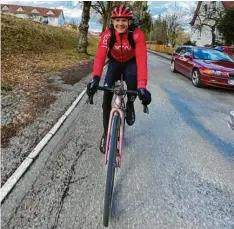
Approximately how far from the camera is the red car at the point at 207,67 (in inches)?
436

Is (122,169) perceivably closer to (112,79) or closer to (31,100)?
(112,79)

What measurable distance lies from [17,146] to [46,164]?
2.40ft

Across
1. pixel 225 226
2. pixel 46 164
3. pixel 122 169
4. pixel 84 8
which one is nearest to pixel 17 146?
pixel 46 164

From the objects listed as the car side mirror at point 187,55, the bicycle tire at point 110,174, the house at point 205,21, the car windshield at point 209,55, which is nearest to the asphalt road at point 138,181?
the bicycle tire at point 110,174

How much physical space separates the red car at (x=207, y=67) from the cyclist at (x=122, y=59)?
788 cm

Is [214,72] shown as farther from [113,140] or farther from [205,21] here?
[205,21]

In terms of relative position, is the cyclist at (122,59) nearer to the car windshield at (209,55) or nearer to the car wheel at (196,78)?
the car wheel at (196,78)

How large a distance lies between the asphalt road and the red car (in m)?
→ 5.23

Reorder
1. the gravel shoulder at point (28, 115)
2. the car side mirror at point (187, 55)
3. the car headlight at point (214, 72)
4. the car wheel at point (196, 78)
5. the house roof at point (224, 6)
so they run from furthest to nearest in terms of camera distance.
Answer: the house roof at point (224, 6) → the car side mirror at point (187, 55) → the car wheel at point (196, 78) → the car headlight at point (214, 72) → the gravel shoulder at point (28, 115)

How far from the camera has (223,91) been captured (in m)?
11.5

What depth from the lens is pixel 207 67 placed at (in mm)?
11438

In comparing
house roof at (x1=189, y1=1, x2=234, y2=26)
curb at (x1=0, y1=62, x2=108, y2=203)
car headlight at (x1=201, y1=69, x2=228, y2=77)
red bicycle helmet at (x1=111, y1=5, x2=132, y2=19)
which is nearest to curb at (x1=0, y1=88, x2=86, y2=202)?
curb at (x1=0, y1=62, x2=108, y2=203)

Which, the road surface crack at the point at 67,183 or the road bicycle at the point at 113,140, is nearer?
the road bicycle at the point at 113,140

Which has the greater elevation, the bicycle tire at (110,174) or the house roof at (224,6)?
the house roof at (224,6)
